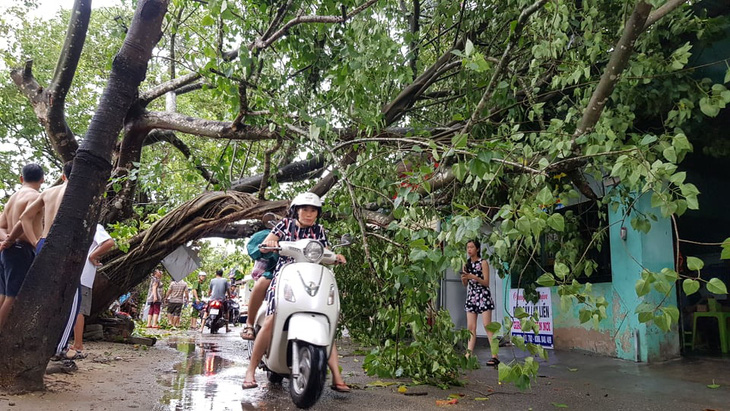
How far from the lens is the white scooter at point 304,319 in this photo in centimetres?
355

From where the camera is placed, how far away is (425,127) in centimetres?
693

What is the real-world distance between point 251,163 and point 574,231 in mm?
7511

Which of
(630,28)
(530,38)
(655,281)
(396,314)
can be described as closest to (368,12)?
(530,38)

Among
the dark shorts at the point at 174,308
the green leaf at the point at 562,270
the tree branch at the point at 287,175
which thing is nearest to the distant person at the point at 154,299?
the dark shorts at the point at 174,308

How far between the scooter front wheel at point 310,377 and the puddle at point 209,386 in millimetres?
436

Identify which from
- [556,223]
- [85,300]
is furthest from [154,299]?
[556,223]

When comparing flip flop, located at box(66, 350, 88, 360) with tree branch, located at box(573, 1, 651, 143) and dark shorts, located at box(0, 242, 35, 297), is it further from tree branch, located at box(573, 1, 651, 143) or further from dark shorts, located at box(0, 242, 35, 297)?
tree branch, located at box(573, 1, 651, 143)

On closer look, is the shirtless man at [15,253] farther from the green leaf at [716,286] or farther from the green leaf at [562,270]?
the green leaf at [716,286]

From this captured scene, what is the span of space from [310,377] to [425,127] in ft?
14.0

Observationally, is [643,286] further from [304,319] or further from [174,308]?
[174,308]

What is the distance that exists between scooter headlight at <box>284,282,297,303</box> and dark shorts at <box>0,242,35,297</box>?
7.97ft

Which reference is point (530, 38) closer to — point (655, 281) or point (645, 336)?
point (655, 281)

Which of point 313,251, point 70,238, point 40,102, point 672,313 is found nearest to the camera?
point 672,313

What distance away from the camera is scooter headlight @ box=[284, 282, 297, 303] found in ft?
12.8
